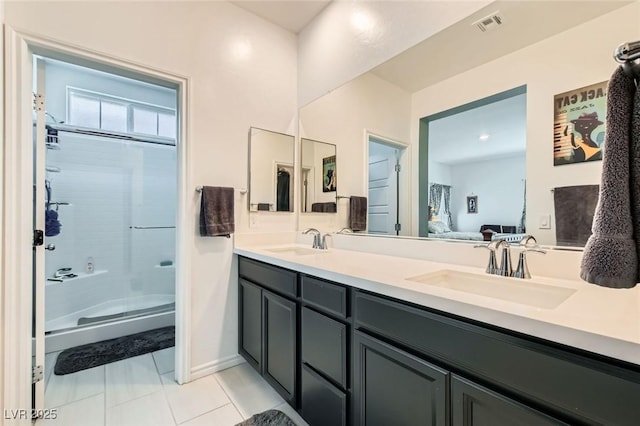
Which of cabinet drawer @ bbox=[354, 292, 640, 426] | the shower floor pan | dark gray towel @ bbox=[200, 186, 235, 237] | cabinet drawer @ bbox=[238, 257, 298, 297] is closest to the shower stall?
the shower floor pan

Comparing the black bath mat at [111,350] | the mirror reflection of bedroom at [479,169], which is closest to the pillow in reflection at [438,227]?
the mirror reflection of bedroom at [479,169]

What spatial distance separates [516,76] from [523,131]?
24cm

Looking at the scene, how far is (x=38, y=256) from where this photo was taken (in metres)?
1.50

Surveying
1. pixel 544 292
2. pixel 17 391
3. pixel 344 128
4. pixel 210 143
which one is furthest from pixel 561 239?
pixel 17 391

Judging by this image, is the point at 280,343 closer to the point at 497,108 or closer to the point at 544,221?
the point at 544,221

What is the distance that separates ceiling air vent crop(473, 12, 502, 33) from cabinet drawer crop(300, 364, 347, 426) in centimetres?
172

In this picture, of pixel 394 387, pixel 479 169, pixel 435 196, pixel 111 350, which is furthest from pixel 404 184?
pixel 111 350

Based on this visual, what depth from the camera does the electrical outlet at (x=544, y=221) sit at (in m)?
1.10

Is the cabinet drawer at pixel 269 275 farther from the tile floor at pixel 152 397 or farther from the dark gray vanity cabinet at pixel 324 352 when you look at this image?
the tile floor at pixel 152 397

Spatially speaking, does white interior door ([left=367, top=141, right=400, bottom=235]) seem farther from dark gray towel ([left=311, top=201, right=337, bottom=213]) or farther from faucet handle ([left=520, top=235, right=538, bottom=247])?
faucet handle ([left=520, top=235, right=538, bottom=247])

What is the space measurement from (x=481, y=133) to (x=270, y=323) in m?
1.51

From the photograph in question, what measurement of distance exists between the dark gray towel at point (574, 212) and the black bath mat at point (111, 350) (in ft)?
8.94

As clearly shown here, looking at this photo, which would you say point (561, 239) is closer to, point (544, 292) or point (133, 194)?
point (544, 292)

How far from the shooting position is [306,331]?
4.50 feet
